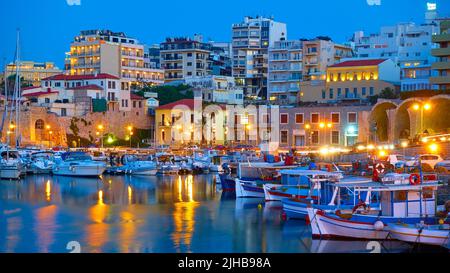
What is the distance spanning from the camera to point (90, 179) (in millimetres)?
38531

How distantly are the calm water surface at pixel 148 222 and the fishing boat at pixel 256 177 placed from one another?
648 mm

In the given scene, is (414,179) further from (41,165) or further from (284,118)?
(284,118)

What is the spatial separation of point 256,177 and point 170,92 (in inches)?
1400

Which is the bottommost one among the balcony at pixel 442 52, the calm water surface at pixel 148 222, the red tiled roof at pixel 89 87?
the calm water surface at pixel 148 222

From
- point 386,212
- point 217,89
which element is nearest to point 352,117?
point 217,89

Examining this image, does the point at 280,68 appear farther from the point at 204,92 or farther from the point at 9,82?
the point at 9,82

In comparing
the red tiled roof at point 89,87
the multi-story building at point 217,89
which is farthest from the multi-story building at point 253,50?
the red tiled roof at point 89,87

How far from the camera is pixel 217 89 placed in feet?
Result: 210

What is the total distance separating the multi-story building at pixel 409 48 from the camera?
5566 cm

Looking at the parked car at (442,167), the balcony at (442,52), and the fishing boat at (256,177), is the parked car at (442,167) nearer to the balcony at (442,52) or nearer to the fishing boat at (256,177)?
the fishing boat at (256,177)

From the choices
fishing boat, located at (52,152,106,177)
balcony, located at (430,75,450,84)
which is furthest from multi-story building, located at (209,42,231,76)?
fishing boat, located at (52,152,106,177)

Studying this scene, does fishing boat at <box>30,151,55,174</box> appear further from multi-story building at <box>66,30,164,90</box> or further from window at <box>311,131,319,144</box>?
multi-story building at <box>66,30,164,90</box>

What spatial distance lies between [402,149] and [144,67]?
43192 mm

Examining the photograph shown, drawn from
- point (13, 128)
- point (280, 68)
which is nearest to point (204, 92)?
point (280, 68)
